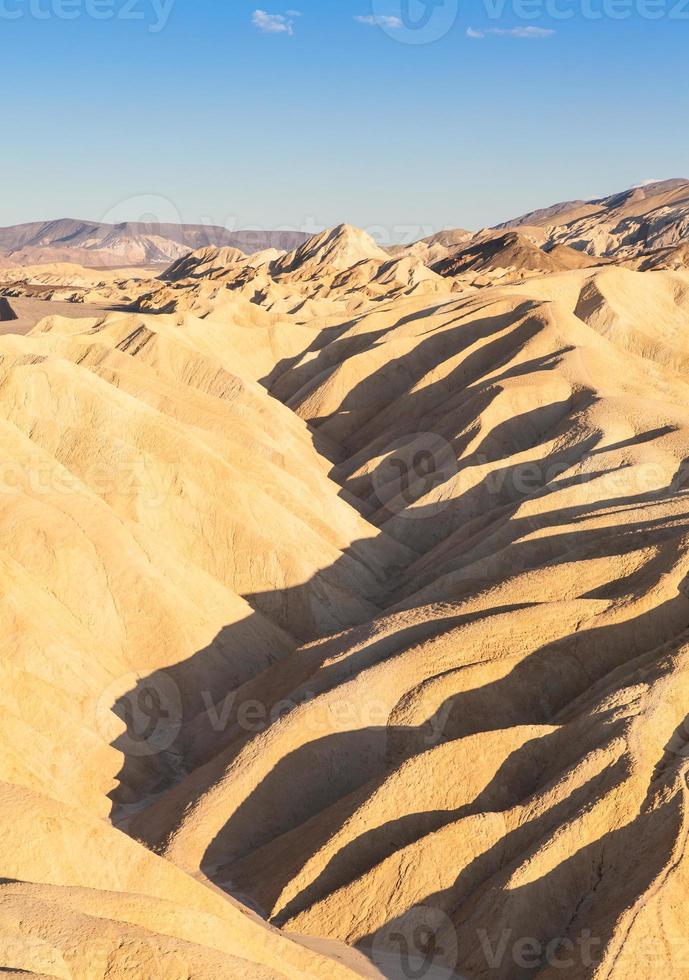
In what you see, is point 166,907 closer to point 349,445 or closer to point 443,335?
point 349,445

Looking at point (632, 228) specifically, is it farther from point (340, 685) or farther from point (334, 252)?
point (340, 685)

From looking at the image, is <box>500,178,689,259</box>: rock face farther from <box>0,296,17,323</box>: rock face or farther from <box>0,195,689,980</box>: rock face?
<box>0,195,689,980</box>: rock face

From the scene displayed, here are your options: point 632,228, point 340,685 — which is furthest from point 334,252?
point 340,685

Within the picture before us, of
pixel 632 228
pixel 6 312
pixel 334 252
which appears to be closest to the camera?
pixel 6 312

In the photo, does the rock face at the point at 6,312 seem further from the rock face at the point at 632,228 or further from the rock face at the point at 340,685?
the rock face at the point at 632,228

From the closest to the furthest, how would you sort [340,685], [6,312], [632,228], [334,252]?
1. [340,685]
2. [6,312]
3. [334,252]
4. [632,228]

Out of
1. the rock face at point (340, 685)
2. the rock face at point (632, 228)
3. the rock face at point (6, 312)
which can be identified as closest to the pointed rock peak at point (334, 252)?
the rock face at point (632, 228)

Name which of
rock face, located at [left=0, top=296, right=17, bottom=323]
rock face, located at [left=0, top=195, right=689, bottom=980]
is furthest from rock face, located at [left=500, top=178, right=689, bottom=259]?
rock face, located at [left=0, top=195, right=689, bottom=980]

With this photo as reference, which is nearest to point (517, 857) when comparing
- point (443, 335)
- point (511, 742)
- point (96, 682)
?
point (511, 742)

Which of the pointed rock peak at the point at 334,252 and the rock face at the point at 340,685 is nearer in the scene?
the rock face at the point at 340,685
